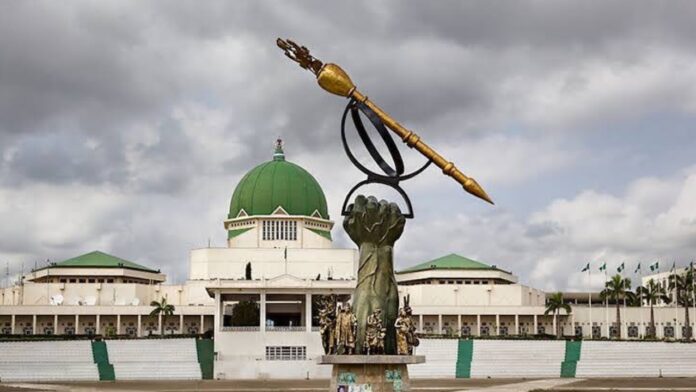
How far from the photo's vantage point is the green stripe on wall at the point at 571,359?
73.9m

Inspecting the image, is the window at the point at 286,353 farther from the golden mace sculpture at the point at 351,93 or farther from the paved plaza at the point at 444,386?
the golden mace sculpture at the point at 351,93

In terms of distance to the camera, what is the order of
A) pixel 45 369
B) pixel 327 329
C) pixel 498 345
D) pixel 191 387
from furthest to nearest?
pixel 498 345
pixel 45 369
pixel 191 387
pixel 327 329

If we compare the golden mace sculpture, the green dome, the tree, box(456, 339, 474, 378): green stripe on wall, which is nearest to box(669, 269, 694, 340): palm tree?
box(456, 339, 474, 378): green stripe on wall

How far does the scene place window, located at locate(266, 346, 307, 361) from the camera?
76.8 metres

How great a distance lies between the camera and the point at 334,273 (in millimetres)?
105375

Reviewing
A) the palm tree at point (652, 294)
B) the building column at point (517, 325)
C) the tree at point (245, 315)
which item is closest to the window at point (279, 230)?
the tree at point (245, 315)

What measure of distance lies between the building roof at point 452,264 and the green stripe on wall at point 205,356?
1688 inches

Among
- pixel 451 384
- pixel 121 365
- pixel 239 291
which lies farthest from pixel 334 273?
pixel 451 384

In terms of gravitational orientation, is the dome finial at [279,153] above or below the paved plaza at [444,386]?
above

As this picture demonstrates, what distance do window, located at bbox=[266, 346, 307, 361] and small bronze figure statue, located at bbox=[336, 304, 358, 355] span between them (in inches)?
1552

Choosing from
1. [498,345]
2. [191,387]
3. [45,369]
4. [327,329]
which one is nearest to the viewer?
[327,329]

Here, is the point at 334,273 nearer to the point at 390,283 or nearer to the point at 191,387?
the point at 191,387

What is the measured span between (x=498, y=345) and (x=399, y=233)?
40273mm

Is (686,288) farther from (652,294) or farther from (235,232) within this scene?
(235,232)
